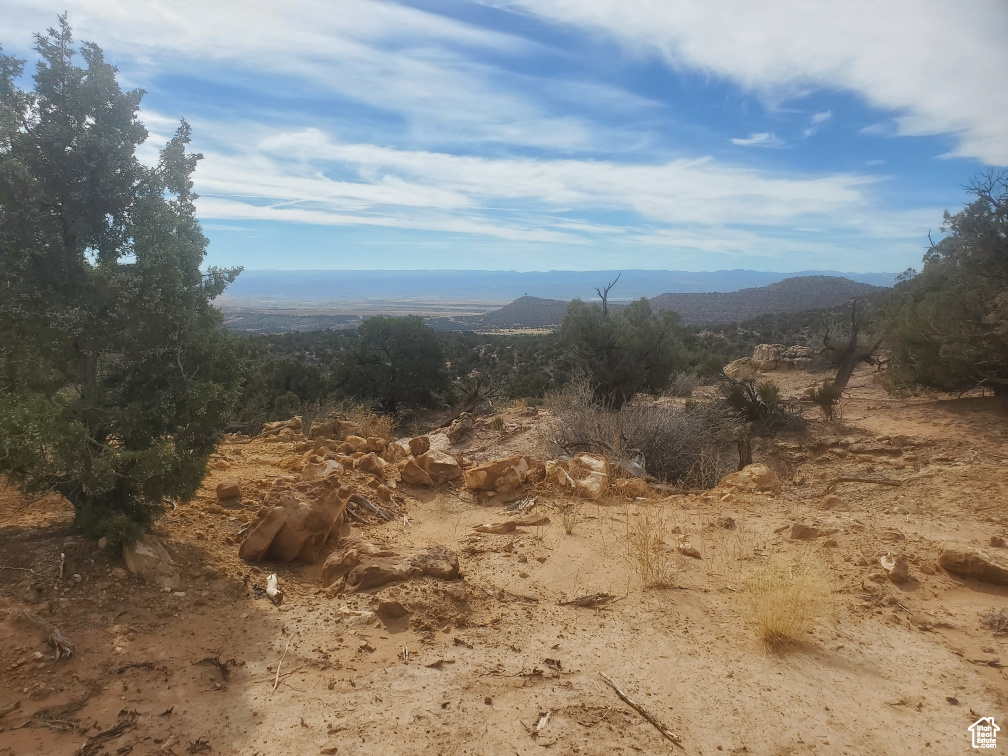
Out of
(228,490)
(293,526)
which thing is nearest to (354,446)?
(228,490)

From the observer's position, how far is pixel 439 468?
7.42m

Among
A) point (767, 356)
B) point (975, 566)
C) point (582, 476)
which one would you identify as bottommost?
point (582, 476)

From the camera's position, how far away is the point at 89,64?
4.42 meters

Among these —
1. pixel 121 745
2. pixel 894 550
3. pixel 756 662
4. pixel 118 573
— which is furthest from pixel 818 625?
pixel 118 573

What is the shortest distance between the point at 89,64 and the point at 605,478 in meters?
6.20

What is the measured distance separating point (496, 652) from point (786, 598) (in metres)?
1.93

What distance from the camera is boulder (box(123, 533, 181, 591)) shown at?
4.13 meters

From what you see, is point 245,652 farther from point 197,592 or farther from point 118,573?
point 118,573

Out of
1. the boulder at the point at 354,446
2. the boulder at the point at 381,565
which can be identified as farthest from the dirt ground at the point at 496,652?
the boulder at the point at 354,446

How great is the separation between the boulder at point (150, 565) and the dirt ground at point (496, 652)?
4.0 inches

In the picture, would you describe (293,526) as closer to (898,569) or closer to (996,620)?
(898,569)

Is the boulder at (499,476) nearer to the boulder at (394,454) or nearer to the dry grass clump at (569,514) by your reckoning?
the dry grass clump at (569,514)

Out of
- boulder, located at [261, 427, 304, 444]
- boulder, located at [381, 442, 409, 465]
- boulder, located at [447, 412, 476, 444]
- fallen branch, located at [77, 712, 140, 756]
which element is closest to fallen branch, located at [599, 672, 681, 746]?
fallen branch, located at [77, 712, 140, 756]

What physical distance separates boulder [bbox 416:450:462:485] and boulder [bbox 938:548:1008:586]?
4946 millimetres
